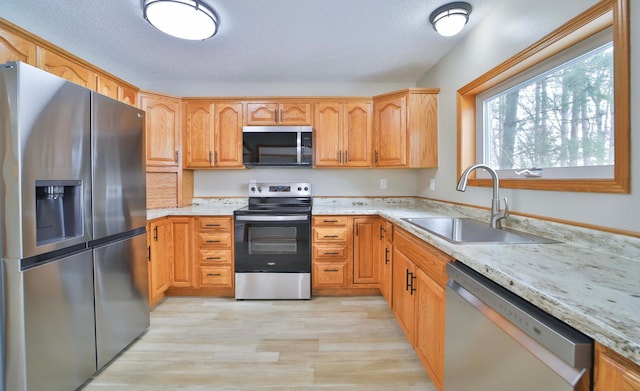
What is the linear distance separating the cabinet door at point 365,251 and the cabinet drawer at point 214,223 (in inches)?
49.8

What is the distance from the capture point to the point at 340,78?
9.78 ft

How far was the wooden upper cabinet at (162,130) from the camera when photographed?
264cm

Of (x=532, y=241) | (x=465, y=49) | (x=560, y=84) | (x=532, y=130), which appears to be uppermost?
(x=465, y=49)

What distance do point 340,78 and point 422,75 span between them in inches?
36.1

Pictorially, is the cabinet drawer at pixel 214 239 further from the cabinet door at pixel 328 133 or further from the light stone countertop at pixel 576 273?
the light stone countertop at pixel 576 273

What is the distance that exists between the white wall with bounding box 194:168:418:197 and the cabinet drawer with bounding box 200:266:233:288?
945 millimetres

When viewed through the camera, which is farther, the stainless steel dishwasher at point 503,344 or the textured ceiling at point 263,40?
the textured ceiling at point 263,40

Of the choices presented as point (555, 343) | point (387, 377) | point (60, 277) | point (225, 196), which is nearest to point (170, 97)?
point (225, 196)

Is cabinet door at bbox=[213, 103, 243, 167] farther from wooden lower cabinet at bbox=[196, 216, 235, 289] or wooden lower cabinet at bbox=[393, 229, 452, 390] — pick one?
wooden lower cabinet at bbox=[393, 229, 452, 390]

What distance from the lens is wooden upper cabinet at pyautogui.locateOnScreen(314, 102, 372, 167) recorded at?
287 centimetres

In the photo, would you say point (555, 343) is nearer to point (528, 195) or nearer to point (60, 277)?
point (528, 195)

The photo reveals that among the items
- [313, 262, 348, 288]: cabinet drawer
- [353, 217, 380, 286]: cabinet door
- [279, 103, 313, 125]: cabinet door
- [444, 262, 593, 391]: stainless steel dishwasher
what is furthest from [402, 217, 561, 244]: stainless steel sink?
[279, 103, 313, 125]: cabinet door

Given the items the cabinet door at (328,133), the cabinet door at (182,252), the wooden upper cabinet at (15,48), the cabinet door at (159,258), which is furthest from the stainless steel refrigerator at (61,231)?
the cabinet door at (328,133)

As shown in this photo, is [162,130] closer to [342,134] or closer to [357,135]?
[342,134]
